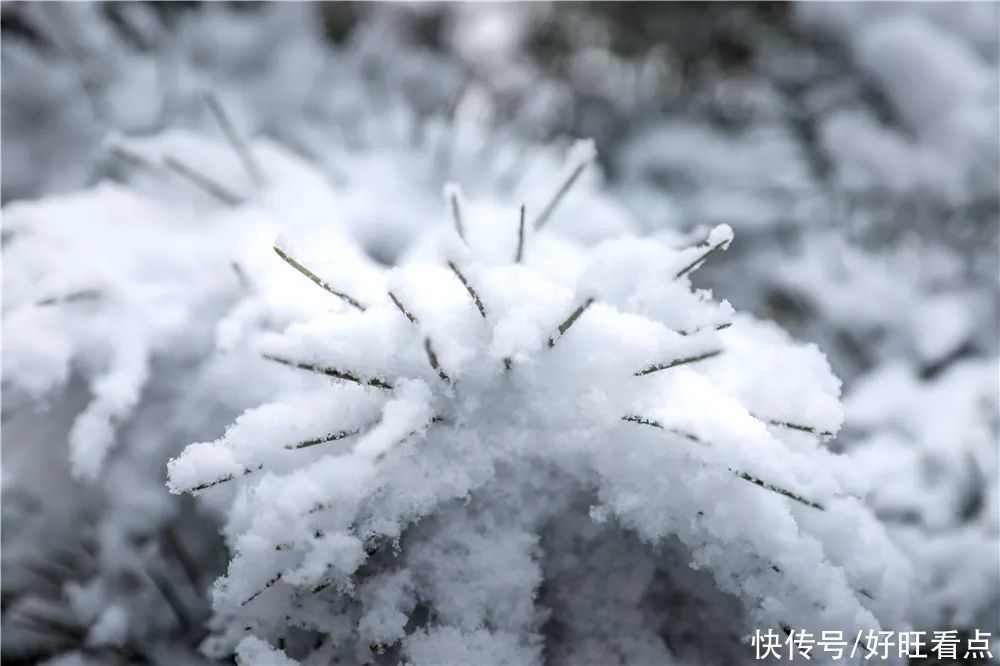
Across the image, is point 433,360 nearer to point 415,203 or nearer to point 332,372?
point 332,372

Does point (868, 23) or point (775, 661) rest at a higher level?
point (868, 23)

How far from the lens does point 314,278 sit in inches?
19.1

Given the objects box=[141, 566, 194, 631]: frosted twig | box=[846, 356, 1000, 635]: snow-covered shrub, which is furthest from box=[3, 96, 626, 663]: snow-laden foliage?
box=[846, 356, 1000, 635]: snow-covered shrub

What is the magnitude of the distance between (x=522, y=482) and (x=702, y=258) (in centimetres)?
20

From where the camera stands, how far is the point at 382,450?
44 centimetres

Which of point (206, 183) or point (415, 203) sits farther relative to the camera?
point (415, 203)

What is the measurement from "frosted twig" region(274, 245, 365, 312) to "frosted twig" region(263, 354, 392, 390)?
57 millimetres

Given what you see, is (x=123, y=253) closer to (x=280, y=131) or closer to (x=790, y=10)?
(x=280, y=131)

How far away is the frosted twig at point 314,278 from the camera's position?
0.46 m

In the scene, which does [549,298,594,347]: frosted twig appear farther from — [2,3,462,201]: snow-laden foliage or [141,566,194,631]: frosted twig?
[2,3,462,201]: snow-laden foliage

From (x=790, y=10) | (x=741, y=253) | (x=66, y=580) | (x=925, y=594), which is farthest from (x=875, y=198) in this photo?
(x=66, y=580)

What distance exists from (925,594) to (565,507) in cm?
Answer: 35

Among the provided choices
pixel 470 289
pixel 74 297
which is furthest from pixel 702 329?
pixel 74 297

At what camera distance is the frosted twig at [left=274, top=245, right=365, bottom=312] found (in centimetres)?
46
